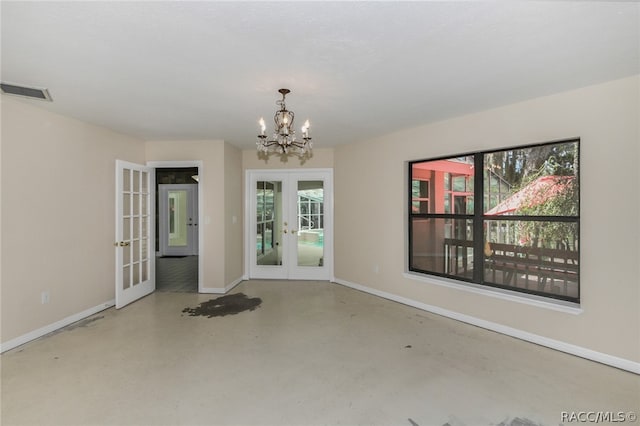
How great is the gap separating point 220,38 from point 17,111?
2549 millimetres

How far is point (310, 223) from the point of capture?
5598 millimetres

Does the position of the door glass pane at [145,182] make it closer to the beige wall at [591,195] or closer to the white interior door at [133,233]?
the white interior door at [133,233]

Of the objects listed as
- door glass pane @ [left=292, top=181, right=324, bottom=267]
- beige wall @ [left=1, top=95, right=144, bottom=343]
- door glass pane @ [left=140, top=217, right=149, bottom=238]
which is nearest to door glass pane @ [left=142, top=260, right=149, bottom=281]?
door glass pane @ [left=140, top=217, right=149, bottom=238]

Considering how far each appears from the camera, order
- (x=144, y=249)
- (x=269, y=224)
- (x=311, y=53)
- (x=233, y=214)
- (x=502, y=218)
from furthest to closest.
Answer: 1. (x=269, y=224)
2. (x=233, y=214)
3. (x=144, y=249)
4. (x=502, y=218)
5. (x=311, y=53)

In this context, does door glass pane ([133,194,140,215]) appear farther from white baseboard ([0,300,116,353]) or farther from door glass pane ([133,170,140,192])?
white baseboard ([0,300,116,353])

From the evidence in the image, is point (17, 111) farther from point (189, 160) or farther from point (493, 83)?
point (493, 83)

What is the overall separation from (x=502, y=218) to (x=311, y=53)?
2.76m

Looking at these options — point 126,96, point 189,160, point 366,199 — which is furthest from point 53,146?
point 366,199

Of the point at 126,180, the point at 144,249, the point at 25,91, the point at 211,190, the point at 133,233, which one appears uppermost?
the point at 25,91

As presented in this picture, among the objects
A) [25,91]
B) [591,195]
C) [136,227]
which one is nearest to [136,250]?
[136,227]

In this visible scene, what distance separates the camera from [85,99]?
2938 mm

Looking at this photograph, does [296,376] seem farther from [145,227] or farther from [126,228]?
[145,227]

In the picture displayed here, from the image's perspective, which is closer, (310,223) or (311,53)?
(311,53)

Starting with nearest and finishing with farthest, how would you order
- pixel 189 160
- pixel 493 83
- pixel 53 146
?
pixel 493 83 < pixel 53 146 < pixel 189 160
